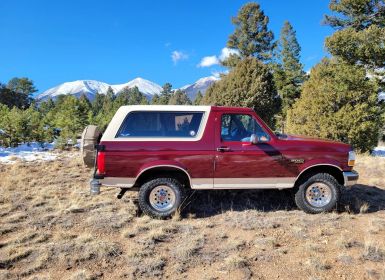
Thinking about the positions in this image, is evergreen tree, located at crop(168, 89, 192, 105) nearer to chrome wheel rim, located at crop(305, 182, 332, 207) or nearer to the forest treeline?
the forest treeline

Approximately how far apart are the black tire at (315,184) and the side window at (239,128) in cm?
113

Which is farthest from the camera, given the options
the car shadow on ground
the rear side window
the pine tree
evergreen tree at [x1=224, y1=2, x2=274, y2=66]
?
the pine tree

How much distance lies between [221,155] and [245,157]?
0.44 meters

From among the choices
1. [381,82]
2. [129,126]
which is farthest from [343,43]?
[129,126]

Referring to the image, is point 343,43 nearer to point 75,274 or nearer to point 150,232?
point 150,232

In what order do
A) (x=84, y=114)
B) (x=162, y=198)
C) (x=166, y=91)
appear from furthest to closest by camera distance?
(x=166, y=91) < (x=84, y=114) < (x=162, y=198)

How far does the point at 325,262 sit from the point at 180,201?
2.59m

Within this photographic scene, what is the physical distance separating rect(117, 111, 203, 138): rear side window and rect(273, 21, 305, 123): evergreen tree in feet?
115

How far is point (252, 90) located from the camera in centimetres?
2995

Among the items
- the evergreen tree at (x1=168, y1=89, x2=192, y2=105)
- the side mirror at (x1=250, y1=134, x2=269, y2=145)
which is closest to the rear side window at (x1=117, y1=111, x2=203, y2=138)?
the side mirror at (x1=250, y1=134, x2=269, y2=145)

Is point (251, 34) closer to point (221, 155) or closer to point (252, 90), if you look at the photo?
point (252, 90)

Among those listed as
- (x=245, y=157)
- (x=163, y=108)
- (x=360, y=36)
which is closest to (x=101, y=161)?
(x=163, y=108)

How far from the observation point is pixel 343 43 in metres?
17.1

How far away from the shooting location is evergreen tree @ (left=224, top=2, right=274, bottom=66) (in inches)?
1523
